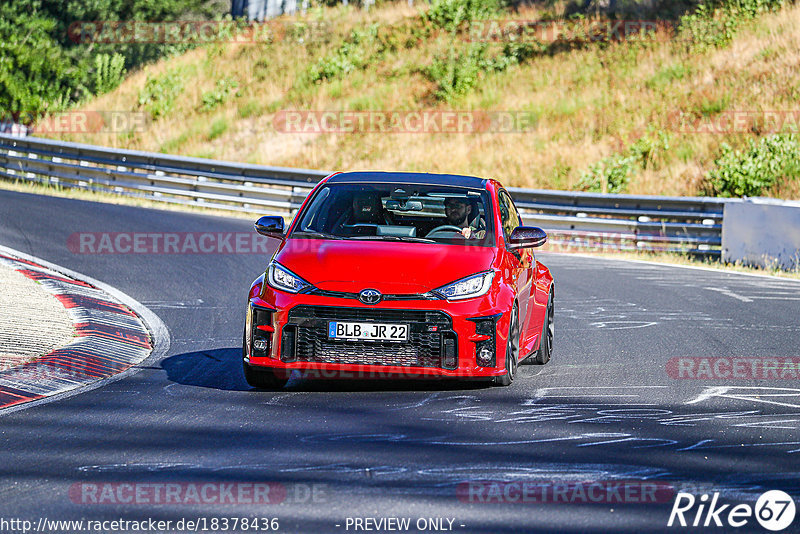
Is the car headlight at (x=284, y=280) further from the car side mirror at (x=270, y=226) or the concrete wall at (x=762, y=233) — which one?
the concrete wall at (x=762, y=233)

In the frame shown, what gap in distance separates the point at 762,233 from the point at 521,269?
11.0 m

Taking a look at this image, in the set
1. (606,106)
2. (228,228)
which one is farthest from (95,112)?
(228,228)

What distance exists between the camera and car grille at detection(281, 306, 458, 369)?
8000 mm

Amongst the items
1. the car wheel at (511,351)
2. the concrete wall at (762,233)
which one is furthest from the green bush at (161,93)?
the car wheel at (511,351)

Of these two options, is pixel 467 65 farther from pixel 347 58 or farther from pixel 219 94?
pixel 219 94

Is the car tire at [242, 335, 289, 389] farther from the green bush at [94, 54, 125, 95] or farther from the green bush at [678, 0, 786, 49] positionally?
the green bush at [94, 54, 125, 95]

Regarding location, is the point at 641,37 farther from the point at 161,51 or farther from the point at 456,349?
the point at 161,51

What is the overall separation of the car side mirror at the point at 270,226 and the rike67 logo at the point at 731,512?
14.8ft

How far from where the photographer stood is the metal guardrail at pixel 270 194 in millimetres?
21328

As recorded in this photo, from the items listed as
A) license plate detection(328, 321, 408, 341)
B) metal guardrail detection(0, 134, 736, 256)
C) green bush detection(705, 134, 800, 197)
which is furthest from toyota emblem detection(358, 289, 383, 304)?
green bush detection(705, 134, 800, 197)

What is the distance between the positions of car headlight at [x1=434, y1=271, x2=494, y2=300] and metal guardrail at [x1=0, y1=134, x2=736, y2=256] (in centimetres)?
1261

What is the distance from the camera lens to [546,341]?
10000mm

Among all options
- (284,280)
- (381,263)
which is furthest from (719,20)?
(284,280)

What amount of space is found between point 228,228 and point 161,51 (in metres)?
43.8
